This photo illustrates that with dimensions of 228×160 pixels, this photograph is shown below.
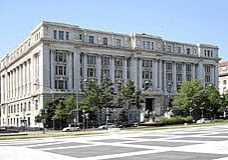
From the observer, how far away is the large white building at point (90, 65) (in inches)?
3915

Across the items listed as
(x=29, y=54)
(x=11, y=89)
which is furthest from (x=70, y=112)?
(x=11, y=89)

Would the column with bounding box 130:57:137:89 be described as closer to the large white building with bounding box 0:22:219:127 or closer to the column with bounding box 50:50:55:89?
the large white building with bounding box 0:22:219:127

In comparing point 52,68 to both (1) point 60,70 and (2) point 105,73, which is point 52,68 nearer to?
(1) point 60,70

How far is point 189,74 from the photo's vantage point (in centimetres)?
12794

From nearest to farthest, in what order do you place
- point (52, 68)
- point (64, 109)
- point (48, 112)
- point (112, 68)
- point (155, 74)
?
point (64, 109) < point (48, 112) < point (52, 68) < point (112, 68) < point (155, 74)

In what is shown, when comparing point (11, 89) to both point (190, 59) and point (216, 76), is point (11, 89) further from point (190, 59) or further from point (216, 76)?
point (216, 76)

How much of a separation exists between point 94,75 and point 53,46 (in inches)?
585

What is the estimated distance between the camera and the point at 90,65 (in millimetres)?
107062

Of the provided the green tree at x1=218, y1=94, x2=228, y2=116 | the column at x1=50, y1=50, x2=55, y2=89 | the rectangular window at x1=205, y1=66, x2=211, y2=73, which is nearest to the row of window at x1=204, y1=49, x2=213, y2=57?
the rectangular window at x1=205, y1=66, x2=211, y2=73

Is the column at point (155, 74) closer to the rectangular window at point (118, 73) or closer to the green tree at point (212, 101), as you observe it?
the rectangular window at point (118, 73)

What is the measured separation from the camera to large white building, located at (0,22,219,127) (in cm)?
9944

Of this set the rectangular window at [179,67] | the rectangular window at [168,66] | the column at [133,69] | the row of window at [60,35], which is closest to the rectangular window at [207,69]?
the rectangular window at [179,67]

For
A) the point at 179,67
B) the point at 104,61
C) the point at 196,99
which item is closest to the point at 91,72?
Result: the point at 104,61

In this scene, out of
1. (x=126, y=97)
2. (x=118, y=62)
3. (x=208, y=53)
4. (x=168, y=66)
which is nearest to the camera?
(x=126, y=97)
